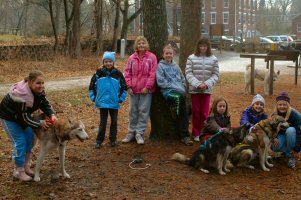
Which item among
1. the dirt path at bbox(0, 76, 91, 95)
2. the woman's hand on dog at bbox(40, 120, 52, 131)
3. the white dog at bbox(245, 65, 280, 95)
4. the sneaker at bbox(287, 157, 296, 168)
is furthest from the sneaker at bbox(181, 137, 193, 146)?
the dirt path at bbox(0, 76, 91, 95)

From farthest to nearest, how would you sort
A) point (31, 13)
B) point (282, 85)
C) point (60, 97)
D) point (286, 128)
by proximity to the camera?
point (31, 13), point (282, 85), point (60, 97), point (286, 128)

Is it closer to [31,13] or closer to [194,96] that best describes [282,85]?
[194,96]

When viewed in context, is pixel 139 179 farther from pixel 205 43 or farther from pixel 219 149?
pixel 205 43

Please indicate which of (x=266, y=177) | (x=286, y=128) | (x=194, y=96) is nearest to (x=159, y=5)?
(x=194, y=96)

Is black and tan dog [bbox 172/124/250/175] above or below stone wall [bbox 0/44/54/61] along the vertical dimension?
below

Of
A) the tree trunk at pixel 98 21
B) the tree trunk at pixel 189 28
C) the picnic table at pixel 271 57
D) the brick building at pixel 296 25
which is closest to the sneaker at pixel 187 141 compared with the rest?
the tree trunk at pixel 189 28

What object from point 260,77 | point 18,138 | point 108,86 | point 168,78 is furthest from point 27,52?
point 18,138

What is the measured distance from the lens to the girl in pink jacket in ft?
23.4

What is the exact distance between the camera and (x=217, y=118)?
6617 mm

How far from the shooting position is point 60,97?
13.2 m

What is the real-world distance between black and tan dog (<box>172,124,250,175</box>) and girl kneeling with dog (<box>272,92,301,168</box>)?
2.84 feet

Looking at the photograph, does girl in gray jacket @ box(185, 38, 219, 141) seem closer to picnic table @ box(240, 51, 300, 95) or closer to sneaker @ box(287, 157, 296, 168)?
sneaker @ box(287, 157, 296, 168)

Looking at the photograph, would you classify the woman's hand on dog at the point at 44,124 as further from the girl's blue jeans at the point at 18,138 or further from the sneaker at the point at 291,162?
the sneaker at the point at 291,162

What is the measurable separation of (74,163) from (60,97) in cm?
697
